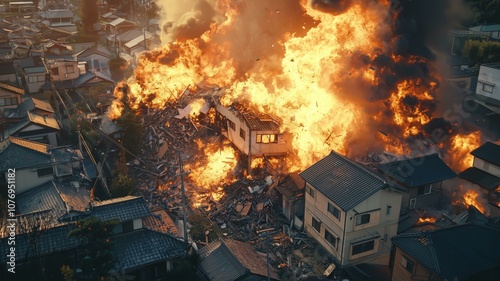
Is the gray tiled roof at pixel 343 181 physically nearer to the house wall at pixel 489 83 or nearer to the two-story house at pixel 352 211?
the two-story house at pixel 352 211

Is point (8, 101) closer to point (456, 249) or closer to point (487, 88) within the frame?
point (456, 249)

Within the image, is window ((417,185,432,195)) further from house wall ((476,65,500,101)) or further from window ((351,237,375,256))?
house wall ((476,65,500,101))

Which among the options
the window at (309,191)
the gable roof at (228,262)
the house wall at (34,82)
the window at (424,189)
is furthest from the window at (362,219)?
the house wall at (34,82)

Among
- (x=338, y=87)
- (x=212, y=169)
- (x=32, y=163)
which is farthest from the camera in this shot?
(x=212, y=169)

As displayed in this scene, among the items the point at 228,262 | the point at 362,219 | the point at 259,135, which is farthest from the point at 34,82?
the point at 362,219

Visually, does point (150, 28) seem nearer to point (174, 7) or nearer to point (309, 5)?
point (174, 7)

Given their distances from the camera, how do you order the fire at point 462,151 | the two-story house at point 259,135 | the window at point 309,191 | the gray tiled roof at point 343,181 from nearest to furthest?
1. the gray tiled roof at point 343,181
2. the window at point 309,191
3. the two-story house at point 259,135
4. the fire at point 462,151
